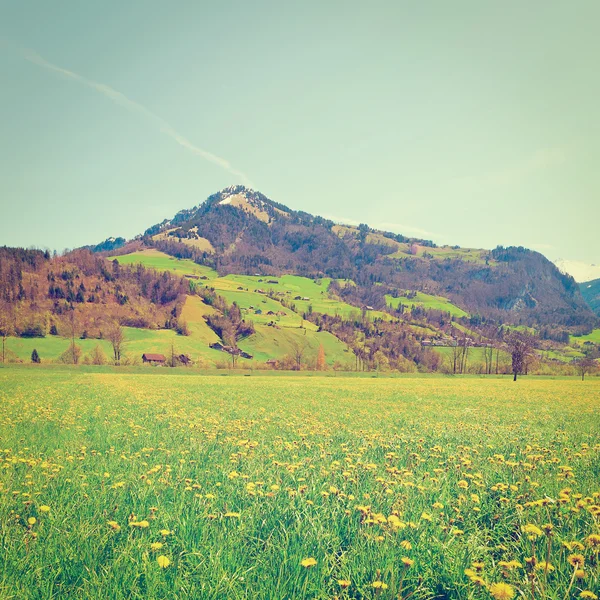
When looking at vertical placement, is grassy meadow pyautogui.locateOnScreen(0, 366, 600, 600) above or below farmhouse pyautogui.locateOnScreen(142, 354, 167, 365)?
above

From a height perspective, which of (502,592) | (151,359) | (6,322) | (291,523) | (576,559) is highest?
(502,592)

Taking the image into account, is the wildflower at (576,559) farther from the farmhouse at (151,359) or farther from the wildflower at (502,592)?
the farmhouse at (151,359)

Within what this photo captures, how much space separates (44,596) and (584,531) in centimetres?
662

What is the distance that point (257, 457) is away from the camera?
8.92 metres

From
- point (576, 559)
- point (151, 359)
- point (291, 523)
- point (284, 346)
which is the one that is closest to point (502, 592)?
point (576, 559)

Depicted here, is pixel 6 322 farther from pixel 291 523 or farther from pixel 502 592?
pixel 502 592

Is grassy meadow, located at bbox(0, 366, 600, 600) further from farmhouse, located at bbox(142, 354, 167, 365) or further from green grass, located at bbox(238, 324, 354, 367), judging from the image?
green grass, located at bbox(238, 324, 354, 367)

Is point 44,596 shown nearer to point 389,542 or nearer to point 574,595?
point 389,542

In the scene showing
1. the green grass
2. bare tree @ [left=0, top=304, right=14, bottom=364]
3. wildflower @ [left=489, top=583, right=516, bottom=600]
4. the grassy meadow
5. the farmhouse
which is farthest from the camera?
the green grass

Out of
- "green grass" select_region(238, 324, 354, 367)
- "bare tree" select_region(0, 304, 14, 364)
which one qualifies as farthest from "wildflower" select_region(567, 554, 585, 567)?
"green grass" select_region(238, 324, 354, 367)

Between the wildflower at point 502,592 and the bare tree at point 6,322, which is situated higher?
the wildflower at point 502,592

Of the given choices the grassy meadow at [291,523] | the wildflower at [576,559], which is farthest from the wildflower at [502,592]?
the wildflower at [576,559]

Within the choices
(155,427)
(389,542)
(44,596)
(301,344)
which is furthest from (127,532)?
(301,344)

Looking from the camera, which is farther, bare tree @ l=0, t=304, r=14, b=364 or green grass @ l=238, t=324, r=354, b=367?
green grass @ l=238, t=324, r=354, b=367
